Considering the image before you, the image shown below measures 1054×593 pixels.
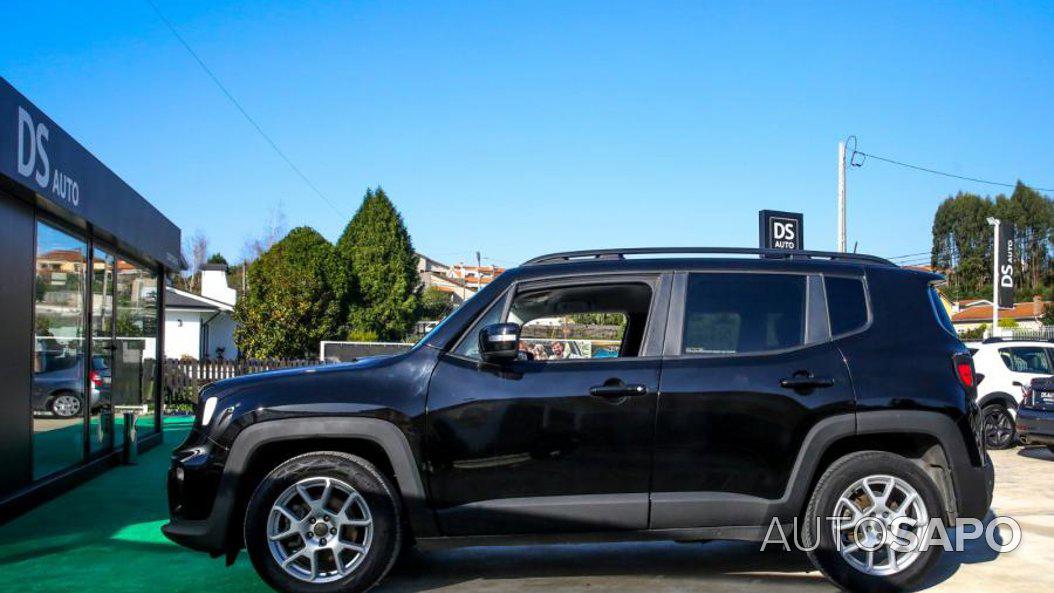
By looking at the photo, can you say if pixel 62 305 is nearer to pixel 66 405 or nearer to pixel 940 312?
pixel 66 405

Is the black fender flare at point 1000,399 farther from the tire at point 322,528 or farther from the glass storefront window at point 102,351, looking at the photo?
the glass storefront window at point 102,351

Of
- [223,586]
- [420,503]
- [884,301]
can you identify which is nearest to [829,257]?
[884,301]

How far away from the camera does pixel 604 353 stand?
601cm

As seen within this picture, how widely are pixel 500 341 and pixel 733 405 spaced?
138 cm

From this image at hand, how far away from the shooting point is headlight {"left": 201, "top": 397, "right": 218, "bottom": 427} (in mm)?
5375

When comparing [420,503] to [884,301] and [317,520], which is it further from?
[884,301]

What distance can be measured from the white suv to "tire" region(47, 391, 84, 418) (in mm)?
12170

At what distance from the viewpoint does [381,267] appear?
54250 mm

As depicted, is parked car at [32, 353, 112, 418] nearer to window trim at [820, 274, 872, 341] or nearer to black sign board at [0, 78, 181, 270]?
black sign board at [0, 78, 181, 270]

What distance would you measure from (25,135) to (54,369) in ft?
10.1

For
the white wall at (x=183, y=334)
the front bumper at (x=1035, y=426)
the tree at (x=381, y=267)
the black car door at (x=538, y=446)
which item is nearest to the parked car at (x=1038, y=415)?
the front bumper at (x=1035, y=426)

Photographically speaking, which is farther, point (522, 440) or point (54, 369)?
point (54, 369)

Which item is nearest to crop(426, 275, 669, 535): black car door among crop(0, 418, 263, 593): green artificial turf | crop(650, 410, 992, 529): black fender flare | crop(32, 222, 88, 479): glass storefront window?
crop(650, 410, 992, 529): black fender flare

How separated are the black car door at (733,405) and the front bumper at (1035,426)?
811cm
